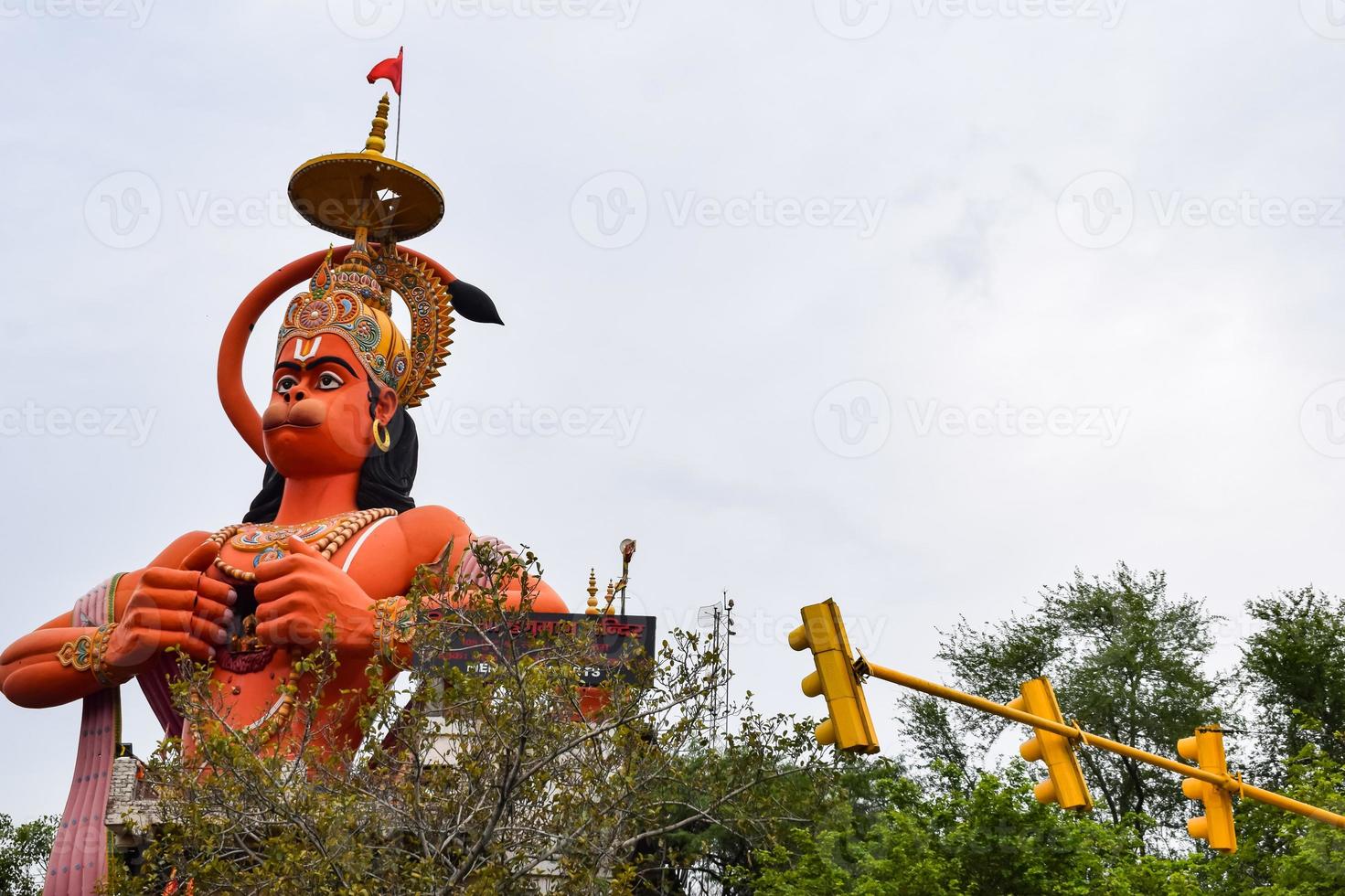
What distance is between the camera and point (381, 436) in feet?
58.6

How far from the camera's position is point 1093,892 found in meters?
16.9

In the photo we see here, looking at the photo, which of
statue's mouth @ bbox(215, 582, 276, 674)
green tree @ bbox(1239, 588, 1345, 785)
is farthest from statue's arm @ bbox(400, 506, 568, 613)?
green tree @ bbox(1239, 588, 1345, 785)

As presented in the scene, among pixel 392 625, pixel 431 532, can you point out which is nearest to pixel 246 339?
pixel 431 532

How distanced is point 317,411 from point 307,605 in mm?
2830

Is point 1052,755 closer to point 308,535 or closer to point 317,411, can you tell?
point 308,535

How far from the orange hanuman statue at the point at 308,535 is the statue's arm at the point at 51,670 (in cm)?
2

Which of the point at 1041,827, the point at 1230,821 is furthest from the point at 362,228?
the point at 1230,821

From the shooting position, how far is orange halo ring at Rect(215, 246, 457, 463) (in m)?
19.2

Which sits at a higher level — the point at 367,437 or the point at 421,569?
the point at 367,437

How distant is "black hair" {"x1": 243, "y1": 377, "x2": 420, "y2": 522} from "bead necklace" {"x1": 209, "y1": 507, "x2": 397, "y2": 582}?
52 cm

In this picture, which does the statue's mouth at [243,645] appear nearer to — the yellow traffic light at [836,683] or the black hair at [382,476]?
the black hair at [382,476]

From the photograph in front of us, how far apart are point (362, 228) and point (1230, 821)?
531 inches

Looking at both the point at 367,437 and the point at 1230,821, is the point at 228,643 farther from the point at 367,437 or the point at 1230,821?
the point at 1230,821

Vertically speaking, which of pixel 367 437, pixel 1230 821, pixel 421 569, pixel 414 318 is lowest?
pixel 1230 821
